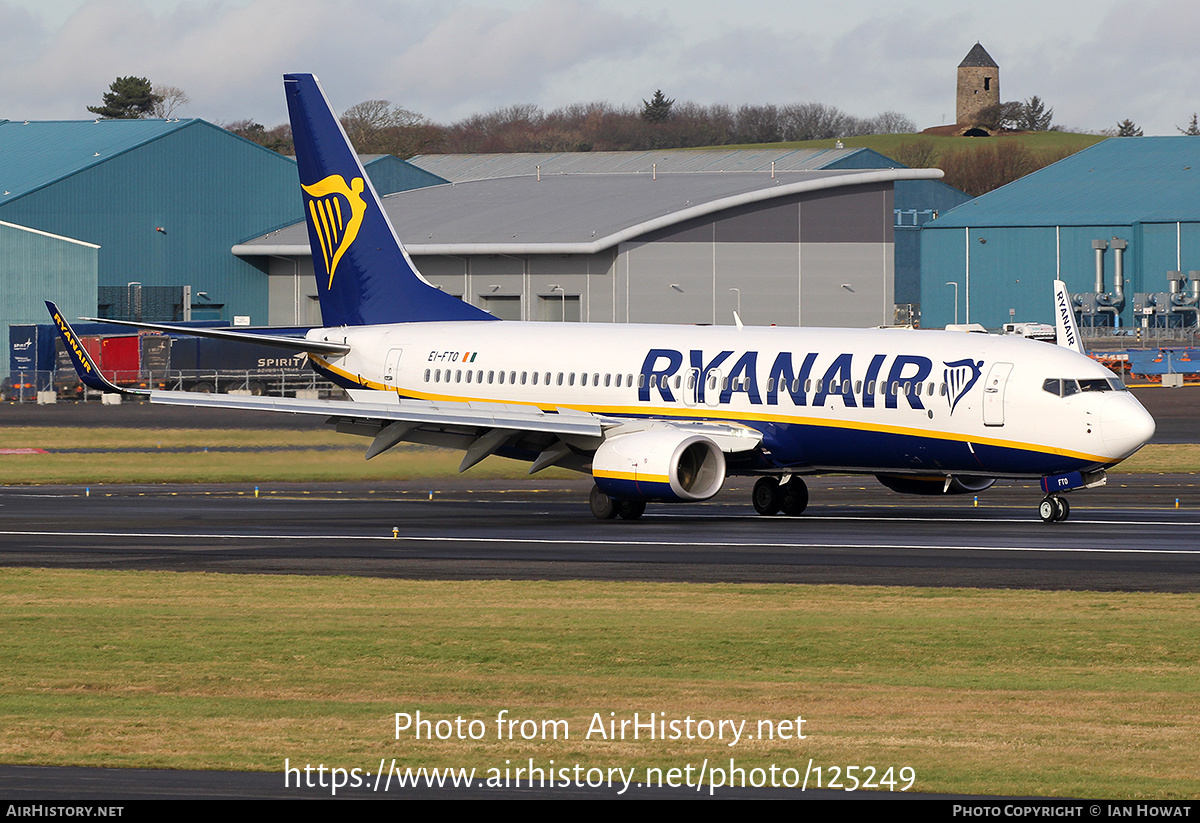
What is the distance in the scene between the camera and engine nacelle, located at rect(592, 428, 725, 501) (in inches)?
1384

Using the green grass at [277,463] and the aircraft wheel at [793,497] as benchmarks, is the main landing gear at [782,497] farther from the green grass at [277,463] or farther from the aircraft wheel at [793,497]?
the green grass at [277,463]

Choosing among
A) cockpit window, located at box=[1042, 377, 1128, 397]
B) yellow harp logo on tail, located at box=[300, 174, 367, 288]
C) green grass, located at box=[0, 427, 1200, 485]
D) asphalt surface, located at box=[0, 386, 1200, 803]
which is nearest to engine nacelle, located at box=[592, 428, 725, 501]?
asphalt surface, located at box=[0, 386, 1200, 803]

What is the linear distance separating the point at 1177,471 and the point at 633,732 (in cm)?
4144

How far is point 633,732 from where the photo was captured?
1465cm

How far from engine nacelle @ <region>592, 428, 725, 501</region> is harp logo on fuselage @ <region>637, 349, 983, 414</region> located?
71.0 inches

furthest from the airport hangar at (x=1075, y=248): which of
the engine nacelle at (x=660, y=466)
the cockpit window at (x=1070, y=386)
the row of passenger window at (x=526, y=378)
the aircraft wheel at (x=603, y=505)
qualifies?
the engine nacelle at (x=660, y=466)

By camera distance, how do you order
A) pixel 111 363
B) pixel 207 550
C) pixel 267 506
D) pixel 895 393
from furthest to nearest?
pixel 111 363 → pixel 267 506 → pixel 895 393 → pixel 207 550

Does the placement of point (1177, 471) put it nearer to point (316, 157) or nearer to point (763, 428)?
point (763, 428)

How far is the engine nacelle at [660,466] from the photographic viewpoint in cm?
3516

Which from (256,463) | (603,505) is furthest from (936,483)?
(256,463)

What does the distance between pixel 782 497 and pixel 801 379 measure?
321 centimetres

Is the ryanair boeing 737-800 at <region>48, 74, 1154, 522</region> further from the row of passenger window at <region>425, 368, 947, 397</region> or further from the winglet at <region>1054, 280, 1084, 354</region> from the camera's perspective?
the winglet at <region>1054, 280, 1084, 354</region>

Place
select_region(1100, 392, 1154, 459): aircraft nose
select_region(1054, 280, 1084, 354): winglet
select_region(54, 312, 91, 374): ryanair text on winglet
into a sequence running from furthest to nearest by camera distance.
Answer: select_region(1054, 280, 1084, 354): winglet, select_region(54, 312, 91, 374): ryanair text on winglet, select_region(1100, 392, 1154, 459): aircraft nose
